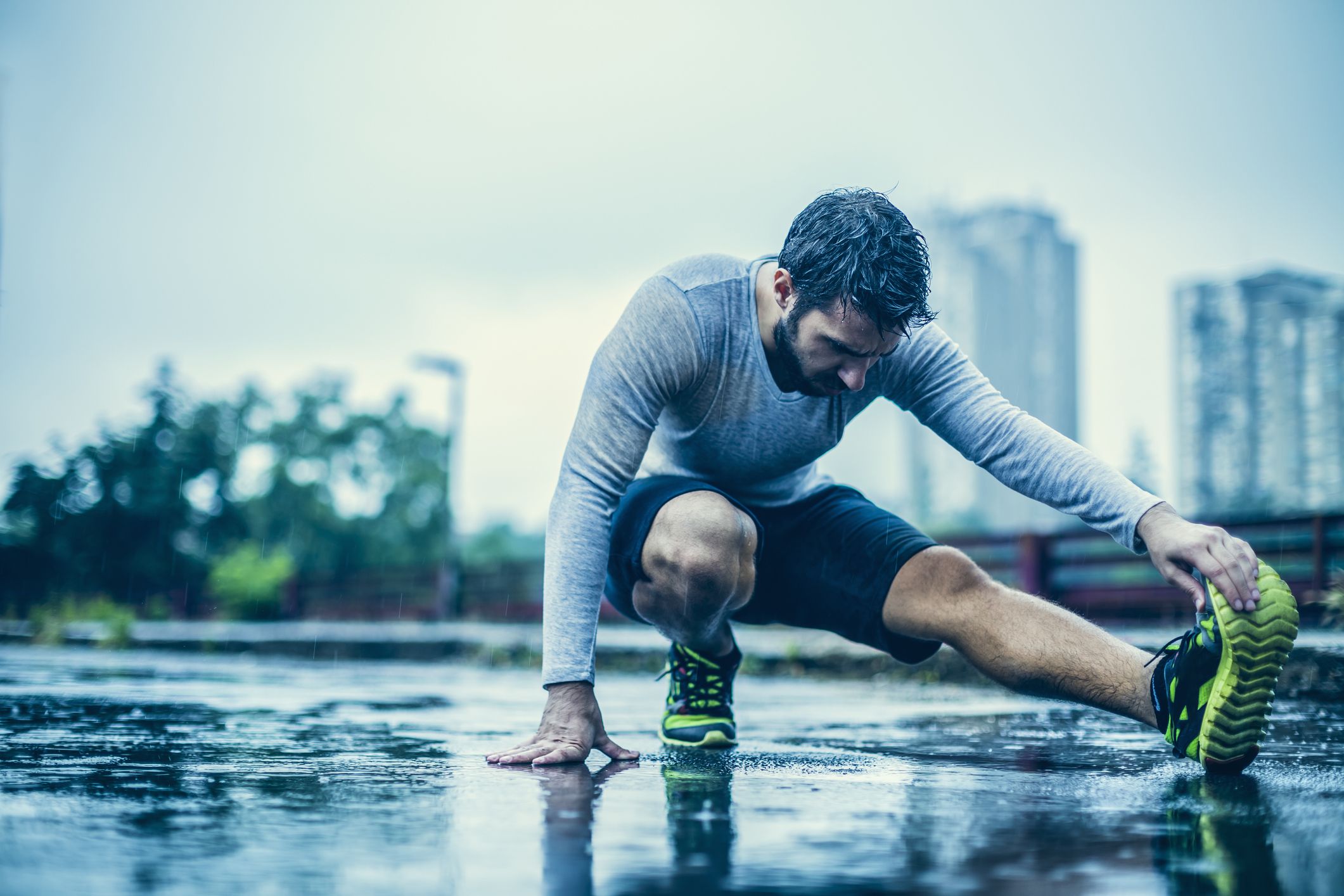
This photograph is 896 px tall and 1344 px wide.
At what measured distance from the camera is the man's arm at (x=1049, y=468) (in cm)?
221

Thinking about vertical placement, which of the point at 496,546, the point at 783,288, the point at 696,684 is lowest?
the point at 696,684

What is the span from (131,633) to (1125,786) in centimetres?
1625

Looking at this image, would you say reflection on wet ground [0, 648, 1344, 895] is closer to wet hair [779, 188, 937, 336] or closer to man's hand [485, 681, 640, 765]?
man's hand [485, 681, 640, 765]

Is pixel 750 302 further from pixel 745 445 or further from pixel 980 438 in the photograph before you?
pixel 980 438

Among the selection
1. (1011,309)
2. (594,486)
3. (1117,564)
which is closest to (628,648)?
(1117,564)

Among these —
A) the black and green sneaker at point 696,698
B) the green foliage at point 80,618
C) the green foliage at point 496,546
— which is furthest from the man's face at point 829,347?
the green foliage at point 496,546

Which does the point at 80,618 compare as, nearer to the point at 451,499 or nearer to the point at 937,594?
the point at 451,499

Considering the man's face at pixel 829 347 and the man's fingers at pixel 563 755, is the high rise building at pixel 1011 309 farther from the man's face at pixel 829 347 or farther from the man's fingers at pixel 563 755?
the man's fingers at pixel 563 755

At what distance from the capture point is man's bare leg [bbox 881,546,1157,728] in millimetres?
2547

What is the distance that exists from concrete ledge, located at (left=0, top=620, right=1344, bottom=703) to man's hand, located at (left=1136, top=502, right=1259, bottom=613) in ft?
6.71

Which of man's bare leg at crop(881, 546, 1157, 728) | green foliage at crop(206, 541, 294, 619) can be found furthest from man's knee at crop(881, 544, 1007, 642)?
green foliage at crop(206, 541, 294, 619)

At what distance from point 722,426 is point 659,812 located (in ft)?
3.99

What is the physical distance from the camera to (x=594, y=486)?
2.57 metres

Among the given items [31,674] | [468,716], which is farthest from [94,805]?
[31,674]
